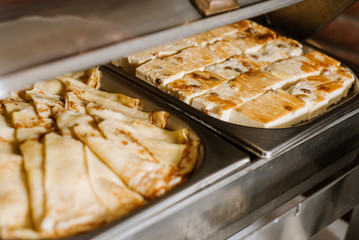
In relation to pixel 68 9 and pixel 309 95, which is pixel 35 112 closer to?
pixel 68 9

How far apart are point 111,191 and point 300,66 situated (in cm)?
132

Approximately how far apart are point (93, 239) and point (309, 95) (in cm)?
127

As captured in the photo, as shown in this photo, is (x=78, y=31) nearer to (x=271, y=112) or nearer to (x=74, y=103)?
(x=74, y=103)

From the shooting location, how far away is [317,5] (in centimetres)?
229

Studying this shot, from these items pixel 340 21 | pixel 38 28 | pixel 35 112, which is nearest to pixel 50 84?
pixel 35 112

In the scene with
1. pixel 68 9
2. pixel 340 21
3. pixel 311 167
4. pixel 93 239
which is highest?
pixel 68 9

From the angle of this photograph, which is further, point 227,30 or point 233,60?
point 227,30

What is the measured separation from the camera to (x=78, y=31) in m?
1.06

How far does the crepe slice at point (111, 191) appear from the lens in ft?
4.03

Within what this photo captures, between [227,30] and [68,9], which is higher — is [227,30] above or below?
below

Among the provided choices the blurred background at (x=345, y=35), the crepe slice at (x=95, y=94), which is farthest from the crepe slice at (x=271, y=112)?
the blurred background at (x=345, y=35)

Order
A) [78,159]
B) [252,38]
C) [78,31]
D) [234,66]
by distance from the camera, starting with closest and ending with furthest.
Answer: [78,31] < [78,159] < [234,66] < [252,38]

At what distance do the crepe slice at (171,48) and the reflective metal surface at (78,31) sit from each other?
835 mm

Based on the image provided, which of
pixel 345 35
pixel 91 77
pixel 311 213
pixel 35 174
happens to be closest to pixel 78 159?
pixel 35 174
